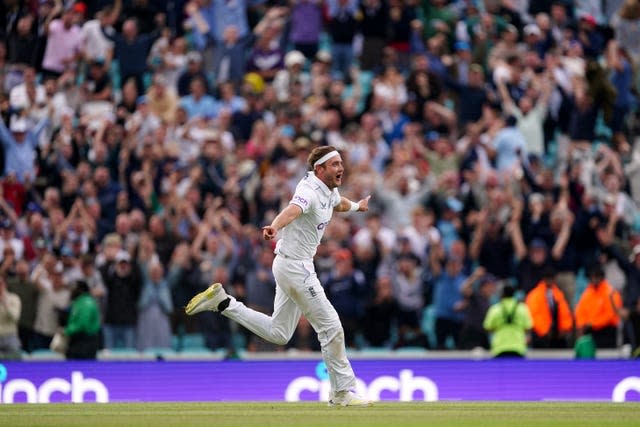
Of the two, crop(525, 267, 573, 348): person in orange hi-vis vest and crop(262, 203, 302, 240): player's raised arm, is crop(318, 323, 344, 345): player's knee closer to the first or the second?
crop(262, 203, 302, 240): player's raised arm

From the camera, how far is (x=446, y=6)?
28.3 meters

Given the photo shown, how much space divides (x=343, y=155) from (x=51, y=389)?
257 inches

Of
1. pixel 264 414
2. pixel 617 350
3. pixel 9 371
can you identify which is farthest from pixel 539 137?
pixel 264 414

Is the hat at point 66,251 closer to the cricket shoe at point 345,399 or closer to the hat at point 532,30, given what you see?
the cricket shoe at point 345,399

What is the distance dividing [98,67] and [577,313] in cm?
1017

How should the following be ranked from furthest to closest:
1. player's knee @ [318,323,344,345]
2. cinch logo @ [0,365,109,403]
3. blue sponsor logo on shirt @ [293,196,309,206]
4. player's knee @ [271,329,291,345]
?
cinch logo @ [0,365,109,403]
player's knee @ [271,329,291,345]
player's knee @ [318,323,344,345]
blue sponsor logo on shirt @ [293,196,309,206]

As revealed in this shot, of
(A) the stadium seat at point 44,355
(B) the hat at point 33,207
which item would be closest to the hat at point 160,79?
(B) the hat at point 33,207

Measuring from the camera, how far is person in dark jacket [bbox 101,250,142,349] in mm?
22422

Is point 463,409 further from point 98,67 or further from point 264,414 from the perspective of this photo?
point 98,67

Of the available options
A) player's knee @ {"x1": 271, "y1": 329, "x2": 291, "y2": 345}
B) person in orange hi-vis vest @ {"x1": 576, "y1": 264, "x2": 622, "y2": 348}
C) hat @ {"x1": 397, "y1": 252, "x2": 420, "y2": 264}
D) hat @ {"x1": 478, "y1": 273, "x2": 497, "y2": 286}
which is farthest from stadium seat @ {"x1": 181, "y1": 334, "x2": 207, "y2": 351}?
player's knee @ {"x1": 271, "y1": 329, "x2": 291, "y2": 345}

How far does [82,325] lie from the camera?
69.8ft

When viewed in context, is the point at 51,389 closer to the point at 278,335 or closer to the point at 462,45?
the point at 278,335

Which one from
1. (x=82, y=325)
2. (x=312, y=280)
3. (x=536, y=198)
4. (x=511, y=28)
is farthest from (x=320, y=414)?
(x=511, y=28)

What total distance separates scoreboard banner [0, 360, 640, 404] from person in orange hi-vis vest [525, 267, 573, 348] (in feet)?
5.55
